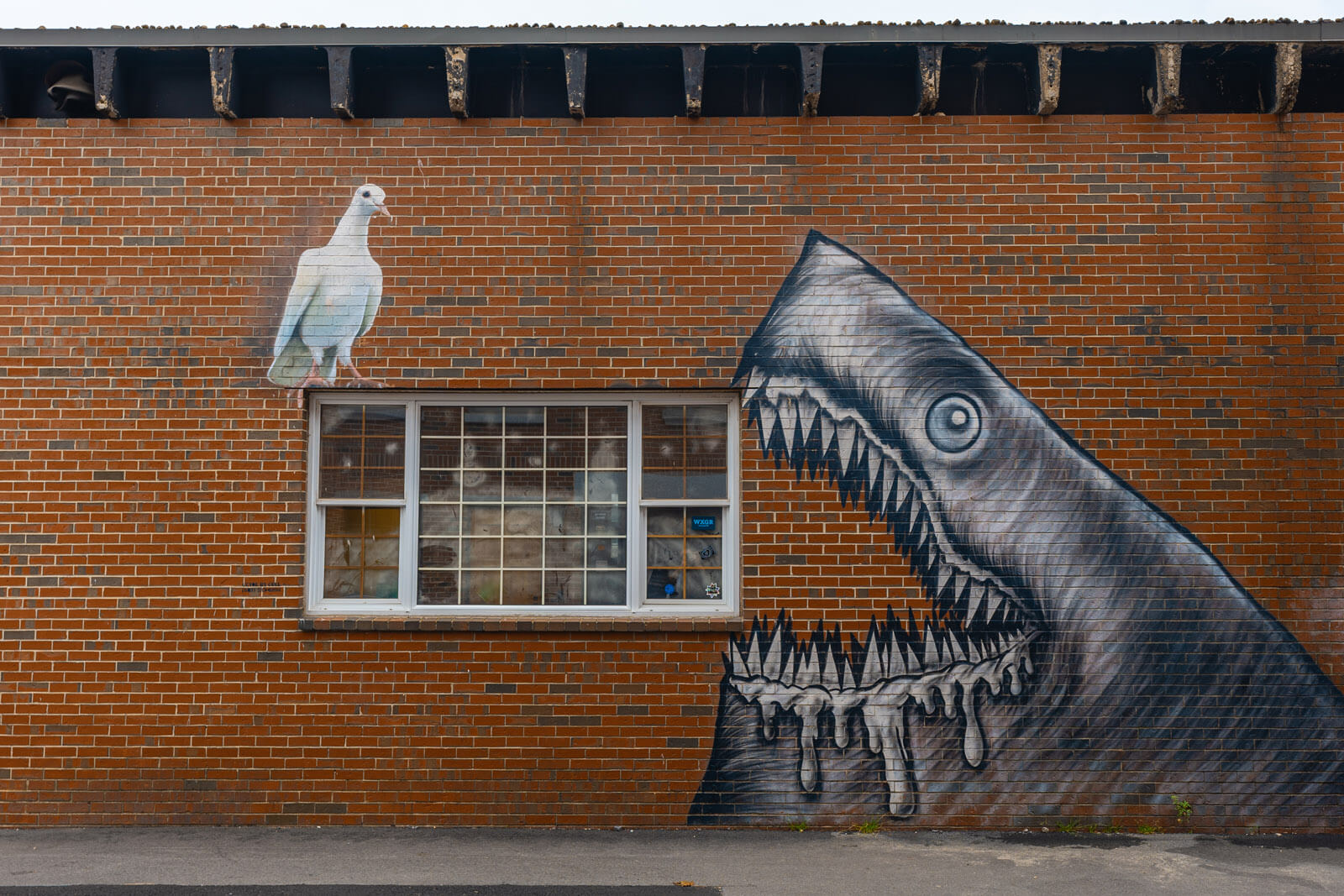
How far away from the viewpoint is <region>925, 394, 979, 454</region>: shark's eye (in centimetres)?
656

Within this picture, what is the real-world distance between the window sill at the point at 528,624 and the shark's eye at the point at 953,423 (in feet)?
5.58

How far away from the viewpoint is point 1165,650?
6.43 m

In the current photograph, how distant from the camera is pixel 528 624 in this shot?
6.51 m

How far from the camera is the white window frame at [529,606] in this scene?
6.66 metres

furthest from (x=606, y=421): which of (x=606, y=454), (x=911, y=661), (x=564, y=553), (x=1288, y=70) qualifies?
(x=1288, y=70)

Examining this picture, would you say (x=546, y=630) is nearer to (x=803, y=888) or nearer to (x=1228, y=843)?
(x=803, y=888)

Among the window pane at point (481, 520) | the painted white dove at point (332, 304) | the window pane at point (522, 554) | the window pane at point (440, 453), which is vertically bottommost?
the window pane at point (522, 554)

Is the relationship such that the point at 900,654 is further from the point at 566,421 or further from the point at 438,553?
the point at 438,553

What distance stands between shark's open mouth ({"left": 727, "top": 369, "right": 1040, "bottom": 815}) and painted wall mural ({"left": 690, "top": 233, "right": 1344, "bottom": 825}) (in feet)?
0.03

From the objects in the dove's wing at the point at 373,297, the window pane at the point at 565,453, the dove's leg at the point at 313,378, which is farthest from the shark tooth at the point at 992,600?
the dove's leg at the point at 313,378

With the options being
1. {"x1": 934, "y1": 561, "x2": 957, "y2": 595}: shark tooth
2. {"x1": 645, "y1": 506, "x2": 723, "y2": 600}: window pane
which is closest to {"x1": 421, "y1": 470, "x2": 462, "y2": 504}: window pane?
{"x1": 645, "y1": 506, "x2": 723, "y2": 600}: window pane

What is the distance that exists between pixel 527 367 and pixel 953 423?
2.73 m

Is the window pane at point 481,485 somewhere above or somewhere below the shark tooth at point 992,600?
above

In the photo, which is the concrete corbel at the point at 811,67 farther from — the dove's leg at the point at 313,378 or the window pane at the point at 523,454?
the dove's leg at the point at 313,378
